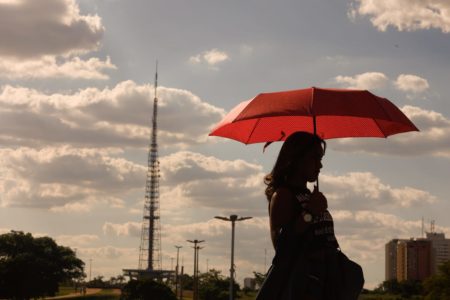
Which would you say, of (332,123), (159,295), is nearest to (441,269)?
(159,295)

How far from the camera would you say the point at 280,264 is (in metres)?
6.45

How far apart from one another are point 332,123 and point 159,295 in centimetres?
8490

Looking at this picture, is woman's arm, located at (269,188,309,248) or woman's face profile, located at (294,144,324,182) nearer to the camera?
woman's arm, located at (269,188,309,248)

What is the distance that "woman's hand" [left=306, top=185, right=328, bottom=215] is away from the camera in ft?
21.1

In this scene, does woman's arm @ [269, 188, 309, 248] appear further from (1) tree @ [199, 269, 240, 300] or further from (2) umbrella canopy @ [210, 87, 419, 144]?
(1) tree @ [199, 269, 240, 300]

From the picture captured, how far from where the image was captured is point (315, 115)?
7410 mm

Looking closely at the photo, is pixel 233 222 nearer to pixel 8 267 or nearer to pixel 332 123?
pixel 8 267

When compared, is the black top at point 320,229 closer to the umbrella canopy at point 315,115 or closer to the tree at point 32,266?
the umbrella canopy at point 315,115

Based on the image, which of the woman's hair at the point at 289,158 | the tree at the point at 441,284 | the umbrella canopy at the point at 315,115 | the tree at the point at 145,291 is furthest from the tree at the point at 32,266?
the woman's hair at the point at 289,158

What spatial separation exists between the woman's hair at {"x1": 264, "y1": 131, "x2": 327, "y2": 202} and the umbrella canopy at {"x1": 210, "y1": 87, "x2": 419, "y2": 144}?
77cm

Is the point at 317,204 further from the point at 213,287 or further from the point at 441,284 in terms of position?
the point at 213,287

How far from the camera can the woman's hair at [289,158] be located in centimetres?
660

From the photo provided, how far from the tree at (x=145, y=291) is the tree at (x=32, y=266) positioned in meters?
13.6

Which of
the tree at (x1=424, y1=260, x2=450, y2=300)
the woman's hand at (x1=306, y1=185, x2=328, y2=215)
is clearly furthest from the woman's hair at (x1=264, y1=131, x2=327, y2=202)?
the tree at (x1=424, y1=260, x2=450, y2=300)
